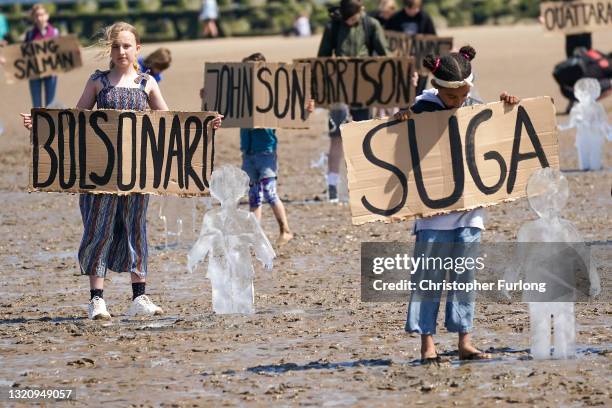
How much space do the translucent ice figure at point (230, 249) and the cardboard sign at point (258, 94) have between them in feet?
9.73

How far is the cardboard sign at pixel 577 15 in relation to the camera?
68.1 feet

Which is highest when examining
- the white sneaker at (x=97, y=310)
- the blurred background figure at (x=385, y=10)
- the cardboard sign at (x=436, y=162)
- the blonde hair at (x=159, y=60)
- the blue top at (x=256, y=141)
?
the blurred background figure at (x=385, y=10)

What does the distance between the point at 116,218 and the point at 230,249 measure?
0.69 metres

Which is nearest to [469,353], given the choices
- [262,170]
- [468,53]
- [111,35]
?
[468,53]

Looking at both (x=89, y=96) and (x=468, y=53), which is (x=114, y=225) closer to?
(x=89, y=96)

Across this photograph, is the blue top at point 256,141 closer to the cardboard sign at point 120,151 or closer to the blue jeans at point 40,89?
the cardboard sign at point 120,151

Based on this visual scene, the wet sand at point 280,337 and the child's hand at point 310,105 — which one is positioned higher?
the child's hand at point 310,105

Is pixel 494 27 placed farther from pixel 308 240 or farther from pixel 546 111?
pixel 546 111

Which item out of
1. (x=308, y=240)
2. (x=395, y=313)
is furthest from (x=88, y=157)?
(x=308, y=240)

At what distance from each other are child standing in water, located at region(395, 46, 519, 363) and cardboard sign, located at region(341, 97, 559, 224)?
6 centimetres

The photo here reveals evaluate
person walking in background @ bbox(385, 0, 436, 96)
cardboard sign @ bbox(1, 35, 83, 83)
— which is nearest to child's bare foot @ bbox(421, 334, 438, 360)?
person walking in background @ bbox(385, 0, 436, 96)

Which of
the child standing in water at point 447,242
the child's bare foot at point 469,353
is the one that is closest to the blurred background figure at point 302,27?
the child standing in water at point 447,242

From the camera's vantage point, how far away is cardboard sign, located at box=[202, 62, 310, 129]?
1243 cm

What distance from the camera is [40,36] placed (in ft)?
69.8
